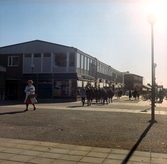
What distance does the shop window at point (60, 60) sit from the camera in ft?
115

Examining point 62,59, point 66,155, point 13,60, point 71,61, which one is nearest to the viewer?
point 66,155

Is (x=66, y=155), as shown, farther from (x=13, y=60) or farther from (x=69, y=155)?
(x=13, y=60)

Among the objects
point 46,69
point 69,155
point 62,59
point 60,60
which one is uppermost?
point 62,59

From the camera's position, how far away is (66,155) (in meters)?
6.10

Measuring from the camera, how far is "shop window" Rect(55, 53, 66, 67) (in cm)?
3506

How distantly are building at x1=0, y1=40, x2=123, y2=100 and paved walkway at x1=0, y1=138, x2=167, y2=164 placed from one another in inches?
1053

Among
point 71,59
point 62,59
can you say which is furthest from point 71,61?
point 62,59

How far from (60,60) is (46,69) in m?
2.20

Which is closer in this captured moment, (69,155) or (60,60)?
(69,155)

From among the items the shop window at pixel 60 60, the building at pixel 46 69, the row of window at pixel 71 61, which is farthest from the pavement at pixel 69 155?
the shop window at pixel 60 60

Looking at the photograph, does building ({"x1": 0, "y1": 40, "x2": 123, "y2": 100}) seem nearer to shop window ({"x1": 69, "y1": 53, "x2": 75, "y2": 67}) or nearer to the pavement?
shop window ({"x1": 69, "y1": 53, "x2": 75, "y2": 67})

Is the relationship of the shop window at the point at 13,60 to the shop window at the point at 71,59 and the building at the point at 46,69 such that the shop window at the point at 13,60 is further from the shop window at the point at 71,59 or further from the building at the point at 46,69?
the shop window at the point at 71,59

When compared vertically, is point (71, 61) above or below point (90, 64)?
below

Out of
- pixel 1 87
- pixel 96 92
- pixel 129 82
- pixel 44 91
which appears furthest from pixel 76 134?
pixel 129 82
